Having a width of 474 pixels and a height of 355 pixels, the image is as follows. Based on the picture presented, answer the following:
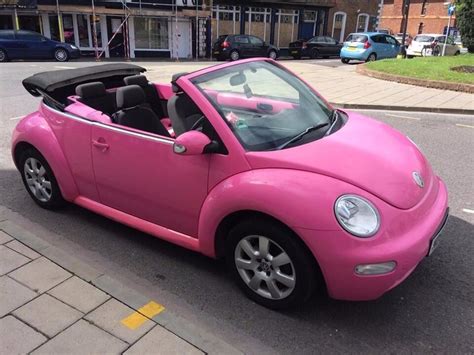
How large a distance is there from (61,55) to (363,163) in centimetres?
2234

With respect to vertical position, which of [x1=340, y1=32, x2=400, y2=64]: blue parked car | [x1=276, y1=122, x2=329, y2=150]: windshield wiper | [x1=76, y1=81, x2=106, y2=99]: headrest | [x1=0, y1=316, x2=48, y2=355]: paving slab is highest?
[x1=76, y1=81, x2=106, y2=99]: headrest

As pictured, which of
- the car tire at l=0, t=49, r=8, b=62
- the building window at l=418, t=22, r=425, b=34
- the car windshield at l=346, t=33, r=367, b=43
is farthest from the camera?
the building window at l=418, t=22, r=425, b=34

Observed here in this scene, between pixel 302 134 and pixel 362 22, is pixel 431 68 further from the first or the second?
pixel 362 22

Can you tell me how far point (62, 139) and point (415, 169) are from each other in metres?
2.90

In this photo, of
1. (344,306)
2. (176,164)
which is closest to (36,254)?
(176,164)

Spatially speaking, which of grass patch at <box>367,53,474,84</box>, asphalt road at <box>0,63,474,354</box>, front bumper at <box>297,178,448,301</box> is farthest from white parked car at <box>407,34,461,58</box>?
front bumper at <box>297,178,448,301</box>

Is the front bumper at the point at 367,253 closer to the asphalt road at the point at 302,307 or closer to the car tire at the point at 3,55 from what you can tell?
the asphalt road at the point at 302,307

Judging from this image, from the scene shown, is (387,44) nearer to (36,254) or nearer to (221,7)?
(221,7)

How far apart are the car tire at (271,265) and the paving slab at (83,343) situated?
885 millimetres

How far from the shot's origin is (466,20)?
16062 mm

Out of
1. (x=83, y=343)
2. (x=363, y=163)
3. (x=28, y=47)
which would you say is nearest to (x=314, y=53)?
(x=28, y=47)

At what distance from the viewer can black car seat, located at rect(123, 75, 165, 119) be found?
4414mm

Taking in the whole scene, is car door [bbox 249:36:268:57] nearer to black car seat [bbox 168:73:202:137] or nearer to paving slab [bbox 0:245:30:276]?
black car seat [bbox 168:73:202:137]

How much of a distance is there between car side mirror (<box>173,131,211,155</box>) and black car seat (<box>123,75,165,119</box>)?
178 centimetres
